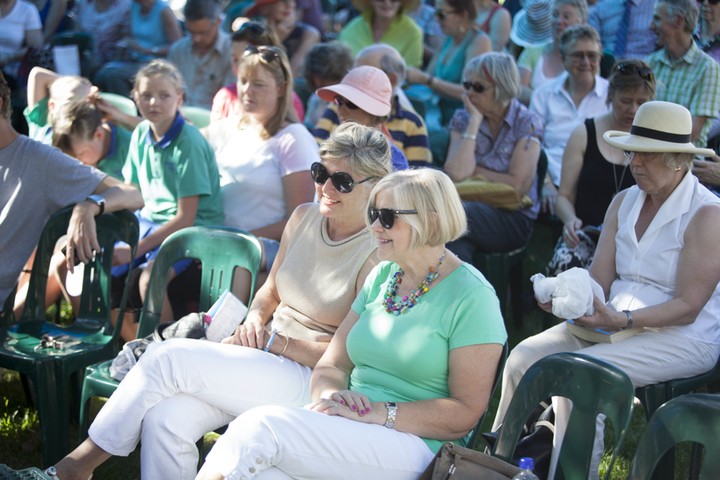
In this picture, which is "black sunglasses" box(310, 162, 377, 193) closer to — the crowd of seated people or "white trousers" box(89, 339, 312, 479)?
the crowd of seated people

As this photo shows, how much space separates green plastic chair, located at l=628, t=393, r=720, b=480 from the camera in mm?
2385

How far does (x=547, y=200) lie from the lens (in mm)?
5645

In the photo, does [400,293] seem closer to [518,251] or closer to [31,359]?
[31,359]

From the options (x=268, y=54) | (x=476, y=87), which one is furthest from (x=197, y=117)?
(x=476, y=87)

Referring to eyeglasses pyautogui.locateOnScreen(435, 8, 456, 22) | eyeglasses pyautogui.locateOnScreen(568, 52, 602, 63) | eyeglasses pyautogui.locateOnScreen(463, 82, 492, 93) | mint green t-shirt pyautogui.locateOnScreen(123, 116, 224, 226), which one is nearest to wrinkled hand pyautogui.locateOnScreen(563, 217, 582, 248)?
eyeglasses pyautogui.locateOnScreen(463, 82, 492, 93)

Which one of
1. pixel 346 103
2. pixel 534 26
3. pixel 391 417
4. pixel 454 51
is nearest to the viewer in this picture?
pixel 391 417

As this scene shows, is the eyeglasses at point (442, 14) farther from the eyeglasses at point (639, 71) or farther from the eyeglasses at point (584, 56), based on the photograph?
the eyeglasses at point (639, 71)

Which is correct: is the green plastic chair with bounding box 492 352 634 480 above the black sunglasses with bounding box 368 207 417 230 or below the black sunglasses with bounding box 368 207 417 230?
below

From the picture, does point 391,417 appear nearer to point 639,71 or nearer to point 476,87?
point 639,71

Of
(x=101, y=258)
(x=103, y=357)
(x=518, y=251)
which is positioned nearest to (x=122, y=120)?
(x=101, y=258)

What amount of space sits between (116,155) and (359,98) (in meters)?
1.49

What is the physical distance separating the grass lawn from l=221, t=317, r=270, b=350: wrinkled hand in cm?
68

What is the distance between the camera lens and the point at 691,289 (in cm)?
344

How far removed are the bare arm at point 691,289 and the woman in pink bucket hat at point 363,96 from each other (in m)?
1.81
